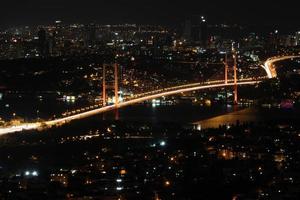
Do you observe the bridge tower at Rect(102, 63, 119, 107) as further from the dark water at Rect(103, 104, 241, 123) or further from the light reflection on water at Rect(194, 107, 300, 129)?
the light reflection on water at Rect(194, 107, 300, 129)

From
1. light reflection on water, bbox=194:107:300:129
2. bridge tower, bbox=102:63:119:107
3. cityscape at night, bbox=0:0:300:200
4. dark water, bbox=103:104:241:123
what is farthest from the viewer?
bridge tower, bbox=102:63:119:107

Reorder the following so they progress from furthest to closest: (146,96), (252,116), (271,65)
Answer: (271,65), (252,116), (146,96)

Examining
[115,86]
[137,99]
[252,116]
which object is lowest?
[252,116]

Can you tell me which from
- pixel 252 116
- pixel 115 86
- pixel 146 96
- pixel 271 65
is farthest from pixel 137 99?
pixel 271 65

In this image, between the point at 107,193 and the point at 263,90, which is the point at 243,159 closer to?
the point at 107,193

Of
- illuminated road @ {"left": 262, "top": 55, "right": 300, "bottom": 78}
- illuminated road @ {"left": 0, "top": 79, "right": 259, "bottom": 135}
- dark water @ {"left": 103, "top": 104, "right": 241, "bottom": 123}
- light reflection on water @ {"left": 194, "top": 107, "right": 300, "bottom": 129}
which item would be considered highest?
illuminated road @ {"left": 262, "top": 55, "right": 300, "bottom": 78}

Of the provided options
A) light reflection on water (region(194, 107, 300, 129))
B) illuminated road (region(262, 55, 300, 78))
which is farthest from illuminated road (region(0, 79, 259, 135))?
illuminated road (region(262, 55, 300, 78))

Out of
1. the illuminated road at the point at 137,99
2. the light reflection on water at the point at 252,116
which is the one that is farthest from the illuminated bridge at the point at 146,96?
the light reflection on water at the point at 252,116

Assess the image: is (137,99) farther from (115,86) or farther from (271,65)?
(271,65)

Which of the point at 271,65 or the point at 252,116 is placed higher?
the point at 271,65

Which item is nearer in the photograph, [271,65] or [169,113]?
[169,113]

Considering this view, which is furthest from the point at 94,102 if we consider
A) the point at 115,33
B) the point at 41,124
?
the point at 115,33
